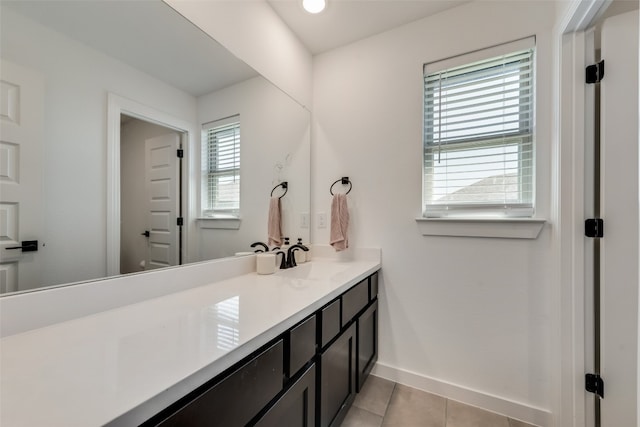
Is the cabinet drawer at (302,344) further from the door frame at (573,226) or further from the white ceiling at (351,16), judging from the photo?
the white ceiling at (351,16)

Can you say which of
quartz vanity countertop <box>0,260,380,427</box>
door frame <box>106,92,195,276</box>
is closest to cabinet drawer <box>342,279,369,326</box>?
quartz vanity countertop <box>0,260,380,427</box>

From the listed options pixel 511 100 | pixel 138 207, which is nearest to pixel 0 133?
Result: pixel 138 207

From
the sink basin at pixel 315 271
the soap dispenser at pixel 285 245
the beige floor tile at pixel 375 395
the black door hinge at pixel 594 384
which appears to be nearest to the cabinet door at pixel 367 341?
the beige floor tile at pixel 375 395

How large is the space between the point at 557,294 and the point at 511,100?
3.53 ft

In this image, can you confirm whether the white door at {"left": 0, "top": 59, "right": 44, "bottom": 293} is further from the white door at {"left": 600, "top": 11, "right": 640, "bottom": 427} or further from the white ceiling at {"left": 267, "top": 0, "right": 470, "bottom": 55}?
the white door at {"left": 600, "top": 11, "right": 640, "bottom": 427}

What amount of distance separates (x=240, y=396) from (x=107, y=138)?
36.6 inches

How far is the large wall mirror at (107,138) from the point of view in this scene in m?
0.73

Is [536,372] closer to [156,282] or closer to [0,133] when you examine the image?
[156,282]

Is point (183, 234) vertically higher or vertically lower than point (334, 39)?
lower

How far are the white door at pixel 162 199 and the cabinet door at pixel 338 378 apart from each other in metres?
0.79

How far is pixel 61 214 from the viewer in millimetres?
806

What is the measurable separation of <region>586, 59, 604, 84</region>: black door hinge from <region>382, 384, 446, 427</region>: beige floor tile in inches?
73.6

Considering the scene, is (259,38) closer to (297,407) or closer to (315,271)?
(315,271)

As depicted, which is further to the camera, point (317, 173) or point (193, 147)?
point (317, 173)
